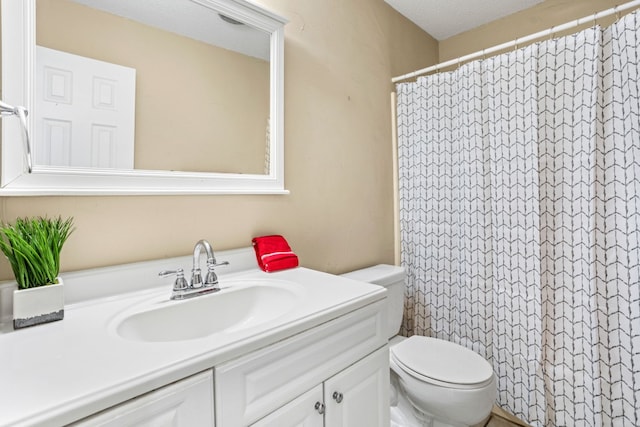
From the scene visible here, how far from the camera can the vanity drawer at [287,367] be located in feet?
2.21

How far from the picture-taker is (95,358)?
61cm

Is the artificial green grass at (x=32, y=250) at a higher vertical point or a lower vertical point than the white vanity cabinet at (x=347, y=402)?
higher

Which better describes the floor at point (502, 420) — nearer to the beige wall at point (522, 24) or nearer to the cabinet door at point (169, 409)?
the cabinet door at point (169, 409)

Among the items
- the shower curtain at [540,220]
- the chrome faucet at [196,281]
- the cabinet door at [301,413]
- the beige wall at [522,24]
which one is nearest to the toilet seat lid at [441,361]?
the shower curtain at [540,220]

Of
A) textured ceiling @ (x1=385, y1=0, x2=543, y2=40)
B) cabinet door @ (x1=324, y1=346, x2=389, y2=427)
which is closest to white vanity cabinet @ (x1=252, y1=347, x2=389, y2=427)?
cabinet door @ (x1=324, y1=346, x2=389, y2=427)

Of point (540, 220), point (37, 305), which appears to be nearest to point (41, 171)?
point (37, 305)

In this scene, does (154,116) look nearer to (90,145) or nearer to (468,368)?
(90,145)

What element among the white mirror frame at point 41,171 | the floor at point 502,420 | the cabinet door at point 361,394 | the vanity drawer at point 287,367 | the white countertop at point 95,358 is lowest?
the floor at point 502,420

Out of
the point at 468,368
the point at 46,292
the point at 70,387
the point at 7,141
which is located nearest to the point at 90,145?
the point at 7,141

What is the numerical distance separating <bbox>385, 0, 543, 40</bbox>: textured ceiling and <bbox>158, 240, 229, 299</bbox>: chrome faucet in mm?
1898

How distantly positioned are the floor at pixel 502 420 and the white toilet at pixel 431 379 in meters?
0.49

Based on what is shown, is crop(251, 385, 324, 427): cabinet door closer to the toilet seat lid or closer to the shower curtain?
the toilet seat lid

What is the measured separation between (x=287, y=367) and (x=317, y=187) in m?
0.97

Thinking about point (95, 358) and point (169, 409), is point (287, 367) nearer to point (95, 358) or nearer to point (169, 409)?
point (169, 409)
